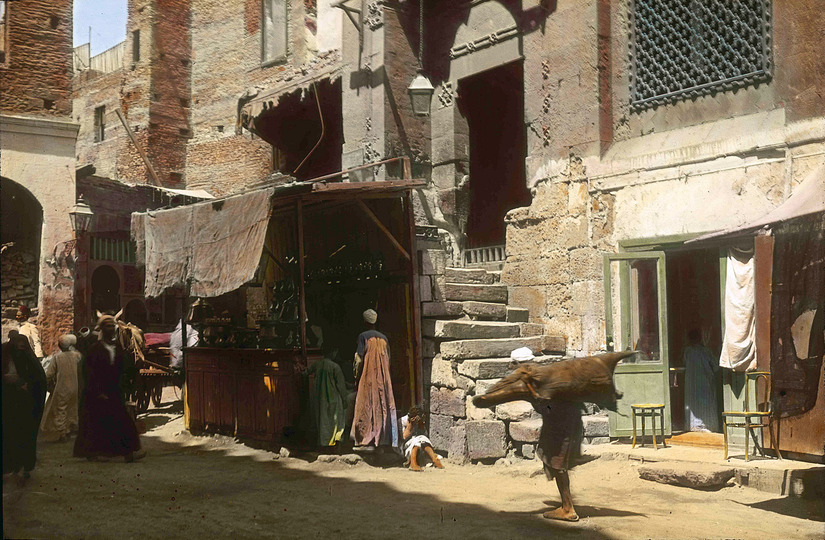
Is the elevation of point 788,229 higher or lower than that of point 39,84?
lower

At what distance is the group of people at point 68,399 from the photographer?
691 centimetres

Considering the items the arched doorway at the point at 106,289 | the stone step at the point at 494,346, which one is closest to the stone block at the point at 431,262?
the stone step at the point at 494,346

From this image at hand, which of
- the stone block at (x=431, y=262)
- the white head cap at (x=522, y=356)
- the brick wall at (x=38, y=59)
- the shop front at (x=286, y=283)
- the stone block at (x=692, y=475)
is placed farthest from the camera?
the brick wall at (x=38, y=59)

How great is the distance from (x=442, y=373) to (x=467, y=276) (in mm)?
1762

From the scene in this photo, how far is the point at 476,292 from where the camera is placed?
10992 mm

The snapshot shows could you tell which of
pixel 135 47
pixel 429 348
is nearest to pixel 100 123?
pixel 135 47

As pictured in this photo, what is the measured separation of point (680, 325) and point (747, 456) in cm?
352

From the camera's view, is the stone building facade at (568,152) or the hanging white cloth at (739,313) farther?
the stone building facade at (568,152)

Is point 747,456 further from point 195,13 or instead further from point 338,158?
point 195,13

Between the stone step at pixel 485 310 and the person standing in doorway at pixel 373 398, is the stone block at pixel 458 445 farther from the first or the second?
the stone step at pixel 485 310

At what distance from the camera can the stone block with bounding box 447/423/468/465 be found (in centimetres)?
925

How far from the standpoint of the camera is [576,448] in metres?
6.09

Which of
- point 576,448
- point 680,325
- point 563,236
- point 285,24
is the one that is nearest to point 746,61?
point 563,236

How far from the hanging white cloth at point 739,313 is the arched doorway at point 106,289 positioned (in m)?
15.6
